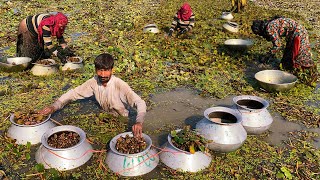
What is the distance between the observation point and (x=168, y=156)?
13.6 feet

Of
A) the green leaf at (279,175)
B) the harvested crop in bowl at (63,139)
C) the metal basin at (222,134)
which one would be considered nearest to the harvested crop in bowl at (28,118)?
the harvested crop in bowl at (63,139)

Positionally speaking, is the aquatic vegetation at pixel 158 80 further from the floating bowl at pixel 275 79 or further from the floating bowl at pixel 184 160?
the floating bowl at pixel 275 79

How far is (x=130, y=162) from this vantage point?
3.86 m

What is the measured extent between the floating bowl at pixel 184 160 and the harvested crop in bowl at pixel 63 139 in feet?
4.33

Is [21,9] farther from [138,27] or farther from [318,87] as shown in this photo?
[318,87]

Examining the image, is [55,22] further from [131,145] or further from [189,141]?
[189,141]

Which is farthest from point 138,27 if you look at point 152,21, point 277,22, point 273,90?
Answer: point 273,90

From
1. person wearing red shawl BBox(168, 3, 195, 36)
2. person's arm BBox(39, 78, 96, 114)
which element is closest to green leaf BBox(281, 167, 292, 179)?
person's arm BBox(39, 78, 96, 114)

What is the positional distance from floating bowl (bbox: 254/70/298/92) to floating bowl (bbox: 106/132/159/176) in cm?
360

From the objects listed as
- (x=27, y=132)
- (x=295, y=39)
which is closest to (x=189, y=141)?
(x=27, y=132)

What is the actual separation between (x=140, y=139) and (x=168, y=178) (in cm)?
66

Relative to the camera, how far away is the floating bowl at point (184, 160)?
13.2 feet

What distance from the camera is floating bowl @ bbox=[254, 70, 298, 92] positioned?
6368 millimetres

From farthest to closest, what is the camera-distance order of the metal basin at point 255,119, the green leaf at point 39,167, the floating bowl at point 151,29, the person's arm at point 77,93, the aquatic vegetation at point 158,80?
the floating bowl at point 151,29 < the metal basin at point 255,119 < the person's arm at point 77,93 < the aquatic vegetation at point 158,80 < the green leaf at point 39,167
